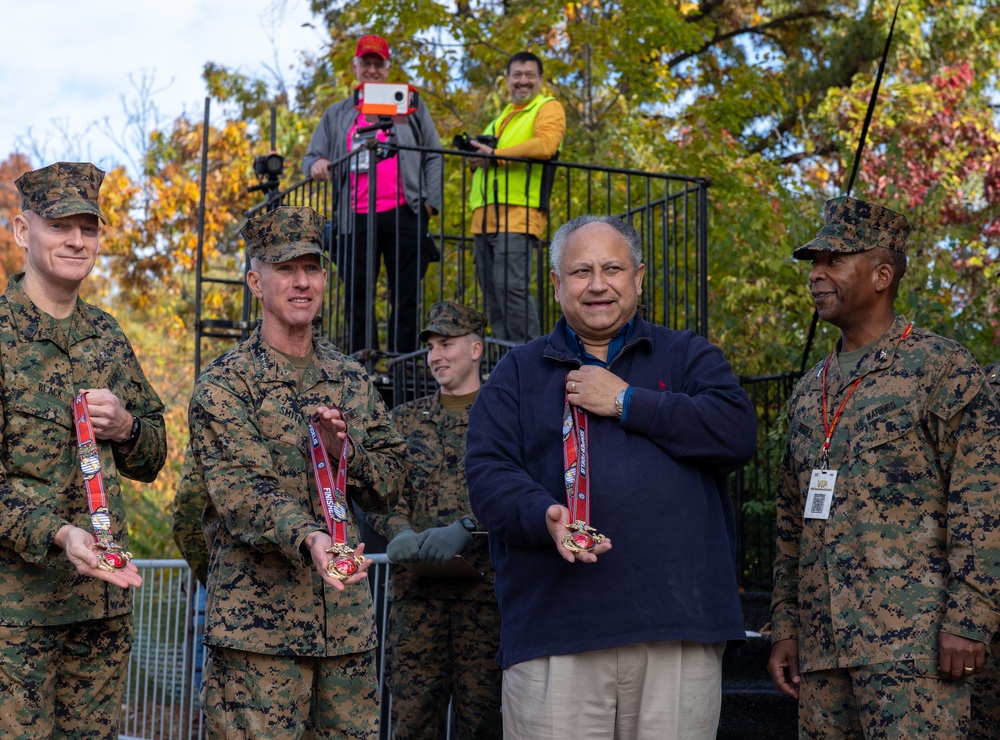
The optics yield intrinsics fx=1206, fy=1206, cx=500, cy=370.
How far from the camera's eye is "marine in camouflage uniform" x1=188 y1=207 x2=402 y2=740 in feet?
11.5

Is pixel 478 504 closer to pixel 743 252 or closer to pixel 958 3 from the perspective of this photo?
pixel 743 252

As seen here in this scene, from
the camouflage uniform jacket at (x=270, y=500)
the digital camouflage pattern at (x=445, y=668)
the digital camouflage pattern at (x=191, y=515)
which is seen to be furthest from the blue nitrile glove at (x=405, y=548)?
the camouflage uniform jacket at (x=270, y=500)

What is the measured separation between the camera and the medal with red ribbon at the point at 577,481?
2.98 metres

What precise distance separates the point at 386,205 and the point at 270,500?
14.9 feet

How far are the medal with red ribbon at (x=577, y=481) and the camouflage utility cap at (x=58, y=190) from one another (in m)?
1.65

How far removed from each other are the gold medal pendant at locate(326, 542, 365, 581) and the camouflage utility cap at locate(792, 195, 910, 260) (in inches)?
69.2

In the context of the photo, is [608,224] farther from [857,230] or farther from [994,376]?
[994,376]

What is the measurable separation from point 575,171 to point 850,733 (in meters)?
8.75

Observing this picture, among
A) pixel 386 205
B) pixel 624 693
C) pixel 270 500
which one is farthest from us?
pixel 386 205

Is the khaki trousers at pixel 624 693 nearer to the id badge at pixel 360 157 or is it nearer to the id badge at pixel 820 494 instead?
the id badge at pixel 820 494

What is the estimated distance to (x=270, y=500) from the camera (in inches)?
137

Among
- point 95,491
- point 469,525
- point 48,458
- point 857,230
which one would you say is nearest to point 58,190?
point 48,458

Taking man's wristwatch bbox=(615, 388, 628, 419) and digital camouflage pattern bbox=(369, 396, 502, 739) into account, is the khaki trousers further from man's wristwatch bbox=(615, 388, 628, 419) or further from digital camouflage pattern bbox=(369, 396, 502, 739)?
digital camouflage pattern bbox=(369, 396, 502, 739)

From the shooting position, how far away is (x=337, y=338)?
836 cm
